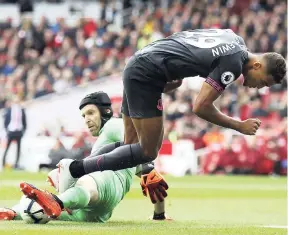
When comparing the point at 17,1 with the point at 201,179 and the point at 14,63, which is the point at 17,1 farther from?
the point at 201,179

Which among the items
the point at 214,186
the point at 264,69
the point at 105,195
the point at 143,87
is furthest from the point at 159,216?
the point at 214,186

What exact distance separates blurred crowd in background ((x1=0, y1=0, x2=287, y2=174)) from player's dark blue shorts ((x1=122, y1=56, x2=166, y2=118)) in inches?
616

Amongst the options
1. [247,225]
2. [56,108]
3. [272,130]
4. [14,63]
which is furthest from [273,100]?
[247,225]

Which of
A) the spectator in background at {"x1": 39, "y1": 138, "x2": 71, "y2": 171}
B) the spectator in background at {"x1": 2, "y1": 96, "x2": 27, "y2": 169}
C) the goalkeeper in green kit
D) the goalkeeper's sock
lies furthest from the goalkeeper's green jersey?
the spectator in background at {"x1": 2, "y1": 96, "x2": 27, "y2": 169}

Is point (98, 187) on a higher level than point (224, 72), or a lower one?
lower

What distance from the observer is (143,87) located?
365 inches

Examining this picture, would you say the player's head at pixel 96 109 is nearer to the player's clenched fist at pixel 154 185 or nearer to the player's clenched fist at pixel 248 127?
the player's clenched fist at pixel 154 185

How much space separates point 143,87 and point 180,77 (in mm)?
369

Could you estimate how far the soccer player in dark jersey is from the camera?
350 inches

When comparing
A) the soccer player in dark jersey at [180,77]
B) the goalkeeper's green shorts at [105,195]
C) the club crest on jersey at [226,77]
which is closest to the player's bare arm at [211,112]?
the soccer player in dark jersey at [180,77]

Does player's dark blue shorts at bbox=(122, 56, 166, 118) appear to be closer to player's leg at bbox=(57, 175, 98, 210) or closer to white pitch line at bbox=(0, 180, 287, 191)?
player's leg at bbox=(57, 175, 98, 210)

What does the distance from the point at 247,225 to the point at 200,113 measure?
1798 mm

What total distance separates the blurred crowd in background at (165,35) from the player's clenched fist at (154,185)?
596 inches

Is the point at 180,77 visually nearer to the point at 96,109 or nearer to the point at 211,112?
the point at 211,112
